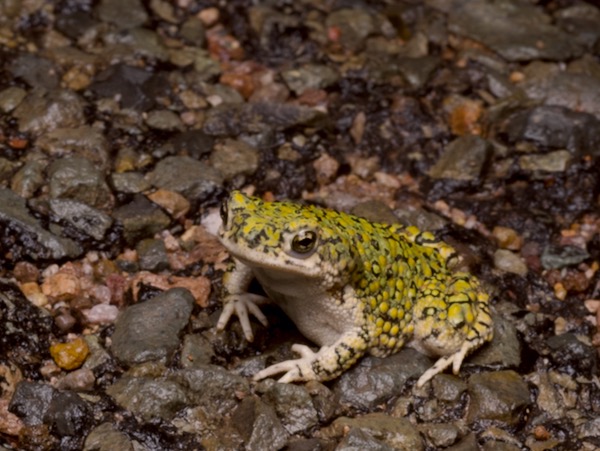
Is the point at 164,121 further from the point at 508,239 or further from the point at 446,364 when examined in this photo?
the point at 446,364

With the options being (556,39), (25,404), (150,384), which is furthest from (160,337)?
(556,39)

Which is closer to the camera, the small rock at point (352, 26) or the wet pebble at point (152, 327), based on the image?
the wet pebble at point (152, 327)

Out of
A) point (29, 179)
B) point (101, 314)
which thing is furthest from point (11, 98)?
point (101, 314)

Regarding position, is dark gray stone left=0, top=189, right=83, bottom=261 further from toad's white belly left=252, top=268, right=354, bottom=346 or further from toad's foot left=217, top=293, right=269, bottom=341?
toad's white belly left=252, top=268, right=354, bottom=346

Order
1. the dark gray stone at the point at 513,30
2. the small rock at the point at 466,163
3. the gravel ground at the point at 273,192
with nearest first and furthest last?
the gravel ground at the point at 273,192 → the small rock at the point at 466,163 → the dark gray stone at the point at 513,30

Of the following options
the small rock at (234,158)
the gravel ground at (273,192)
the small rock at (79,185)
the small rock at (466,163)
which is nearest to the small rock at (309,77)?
the gravel ground at (273,192)

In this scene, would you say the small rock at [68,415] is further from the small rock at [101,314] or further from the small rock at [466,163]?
the small rock at [466,163]
